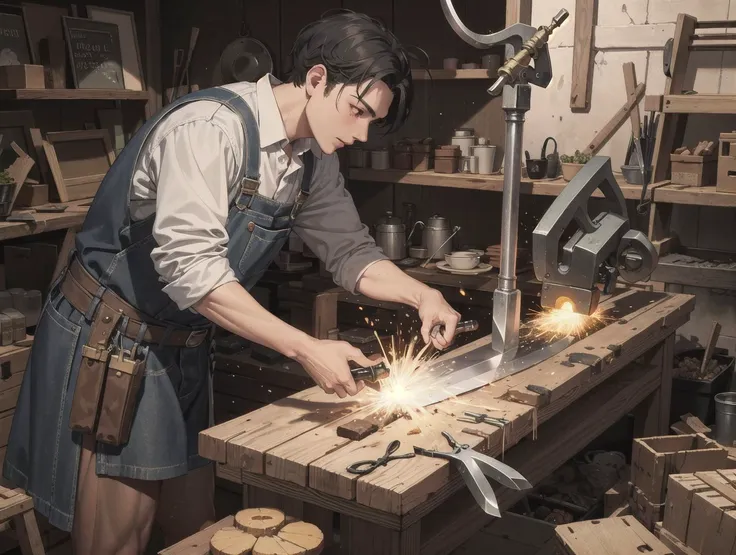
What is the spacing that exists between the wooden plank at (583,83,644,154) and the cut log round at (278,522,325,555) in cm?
260

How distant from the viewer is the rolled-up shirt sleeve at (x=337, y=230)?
8.42 ft

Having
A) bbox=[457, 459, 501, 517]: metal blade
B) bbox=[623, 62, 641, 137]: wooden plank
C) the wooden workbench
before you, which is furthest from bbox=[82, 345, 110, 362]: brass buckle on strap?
bbox=[623, 62, 641, 137]: wooden plank

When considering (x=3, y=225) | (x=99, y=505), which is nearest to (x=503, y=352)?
(x=99, y=505)

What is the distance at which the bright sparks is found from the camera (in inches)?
82.6

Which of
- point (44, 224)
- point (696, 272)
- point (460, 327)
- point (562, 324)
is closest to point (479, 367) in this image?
point (460, 327)

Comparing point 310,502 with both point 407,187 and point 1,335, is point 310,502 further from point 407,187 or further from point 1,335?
point 407,187

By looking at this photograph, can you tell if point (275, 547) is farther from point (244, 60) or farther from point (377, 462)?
point (244, 60)

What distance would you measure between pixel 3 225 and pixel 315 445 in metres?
2.26

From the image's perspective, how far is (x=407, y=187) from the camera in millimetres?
4605

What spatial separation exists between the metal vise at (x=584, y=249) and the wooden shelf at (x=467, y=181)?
78 centimetres

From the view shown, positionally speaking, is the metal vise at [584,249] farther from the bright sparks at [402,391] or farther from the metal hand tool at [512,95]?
the bright sparks at [402,391]

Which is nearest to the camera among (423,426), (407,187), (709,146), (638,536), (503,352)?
A: (423,426)

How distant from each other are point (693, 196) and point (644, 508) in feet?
4.22

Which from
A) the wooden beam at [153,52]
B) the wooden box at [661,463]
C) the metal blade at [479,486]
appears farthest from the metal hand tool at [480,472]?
the wooden beam at [153,52]
